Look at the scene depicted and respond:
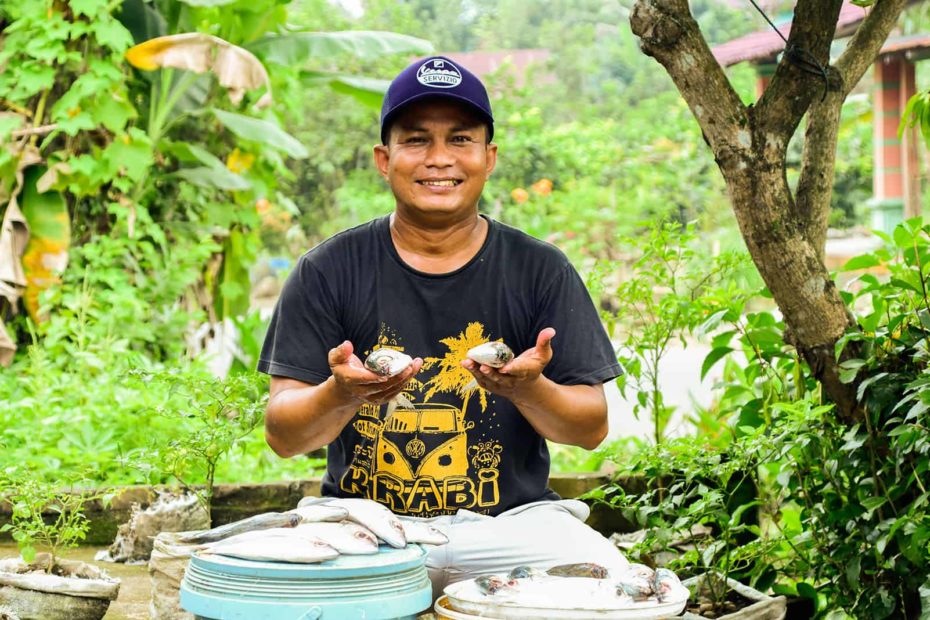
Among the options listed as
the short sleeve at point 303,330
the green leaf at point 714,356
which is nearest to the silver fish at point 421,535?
the short sleeve at point 303,330

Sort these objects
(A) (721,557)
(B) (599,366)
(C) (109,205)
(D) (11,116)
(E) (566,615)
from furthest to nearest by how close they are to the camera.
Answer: (C) (109,205) → (D) (11,116) → (A) (721,557) → (B) (599,366) → (E) (566,615)

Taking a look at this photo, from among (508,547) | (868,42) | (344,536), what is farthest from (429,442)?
(868,42)

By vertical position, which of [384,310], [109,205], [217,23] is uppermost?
[217,23]

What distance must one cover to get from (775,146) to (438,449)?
1.11 meters

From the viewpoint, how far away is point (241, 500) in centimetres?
441

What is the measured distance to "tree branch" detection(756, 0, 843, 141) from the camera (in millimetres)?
2994

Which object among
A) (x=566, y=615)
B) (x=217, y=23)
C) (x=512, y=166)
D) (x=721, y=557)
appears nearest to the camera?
(x=566, y=615)

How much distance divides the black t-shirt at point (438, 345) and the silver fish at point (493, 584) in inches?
20.6

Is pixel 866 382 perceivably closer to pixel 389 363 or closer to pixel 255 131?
pixel 389 363

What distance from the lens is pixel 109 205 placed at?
6848mm

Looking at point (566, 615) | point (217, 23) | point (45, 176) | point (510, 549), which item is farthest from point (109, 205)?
point (566, 615)

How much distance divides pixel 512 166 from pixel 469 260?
12166 millimetres

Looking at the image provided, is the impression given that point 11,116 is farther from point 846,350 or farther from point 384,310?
point 846,350

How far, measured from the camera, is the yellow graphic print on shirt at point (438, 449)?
2936 millimetres
